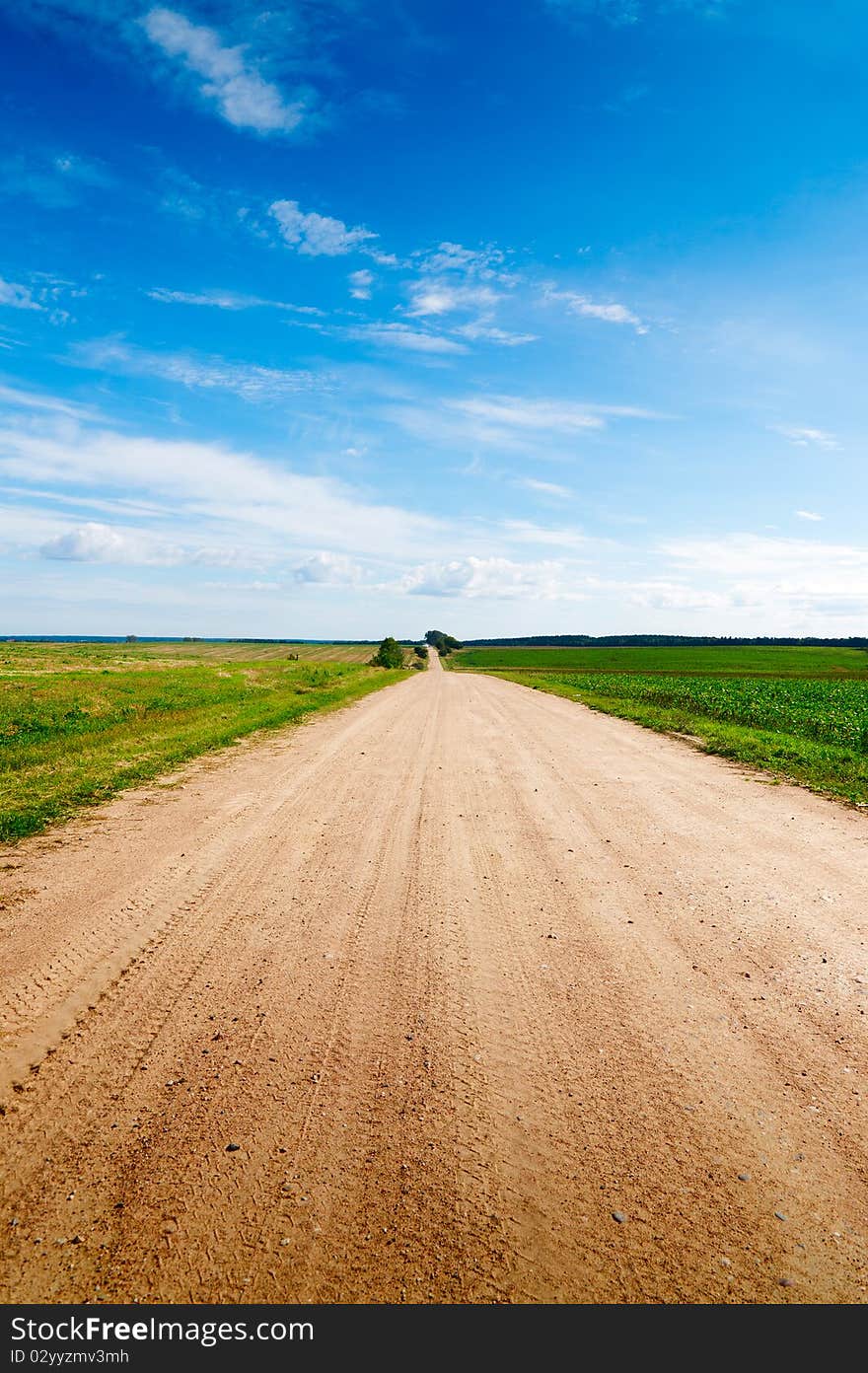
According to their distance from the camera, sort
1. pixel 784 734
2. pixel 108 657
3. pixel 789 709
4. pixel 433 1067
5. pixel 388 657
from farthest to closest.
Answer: pixel 388 657, pixel 108 657, pixel 789 709, pixel 784 734, pixel 433 1067

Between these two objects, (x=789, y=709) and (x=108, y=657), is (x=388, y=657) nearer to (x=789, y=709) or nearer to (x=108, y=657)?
(x=108, y=657)

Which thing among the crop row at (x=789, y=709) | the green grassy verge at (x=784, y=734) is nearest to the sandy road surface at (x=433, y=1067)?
the green grassy verge at (x=784, y=734)

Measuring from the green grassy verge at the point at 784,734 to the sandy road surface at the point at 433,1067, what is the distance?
479cm

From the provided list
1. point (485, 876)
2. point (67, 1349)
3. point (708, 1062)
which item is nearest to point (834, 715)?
point (485, 876)

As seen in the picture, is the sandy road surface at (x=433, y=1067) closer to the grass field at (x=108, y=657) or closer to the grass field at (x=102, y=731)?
the grass field at (x=102, y=731)

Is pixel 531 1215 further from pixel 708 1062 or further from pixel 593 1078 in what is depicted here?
pixel 708 1062

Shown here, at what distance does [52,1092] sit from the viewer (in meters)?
3.76

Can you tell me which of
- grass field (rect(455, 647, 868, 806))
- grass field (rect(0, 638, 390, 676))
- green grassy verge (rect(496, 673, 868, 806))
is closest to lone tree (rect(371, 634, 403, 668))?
grass field (rect(0, 638, 390, 676))

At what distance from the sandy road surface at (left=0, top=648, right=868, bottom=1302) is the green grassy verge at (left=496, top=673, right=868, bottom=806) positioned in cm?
479

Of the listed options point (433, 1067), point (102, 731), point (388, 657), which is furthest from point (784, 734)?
point (388, 657)

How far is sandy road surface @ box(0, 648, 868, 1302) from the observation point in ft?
9.21

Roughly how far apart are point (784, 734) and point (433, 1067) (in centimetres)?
1849

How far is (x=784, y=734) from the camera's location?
18984 millimetres

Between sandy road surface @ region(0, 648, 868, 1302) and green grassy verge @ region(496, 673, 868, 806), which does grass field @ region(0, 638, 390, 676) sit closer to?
green grassy verge @ region(496, 673, 868, 806)
